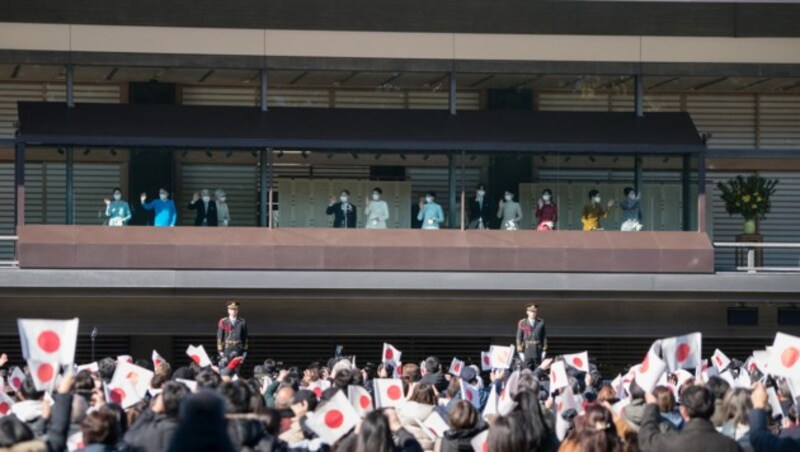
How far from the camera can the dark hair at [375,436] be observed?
33.6ft

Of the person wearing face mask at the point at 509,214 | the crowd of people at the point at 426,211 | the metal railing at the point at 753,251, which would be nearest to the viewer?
the crowd of people at the point at 426,211

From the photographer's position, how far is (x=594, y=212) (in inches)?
1371

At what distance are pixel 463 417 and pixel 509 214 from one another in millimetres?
23478

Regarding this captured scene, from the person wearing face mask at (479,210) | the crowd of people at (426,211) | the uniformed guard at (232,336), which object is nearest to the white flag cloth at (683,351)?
the uniformed guard at (232,336)

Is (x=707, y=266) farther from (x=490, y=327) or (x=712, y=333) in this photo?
(x=490, y=327)

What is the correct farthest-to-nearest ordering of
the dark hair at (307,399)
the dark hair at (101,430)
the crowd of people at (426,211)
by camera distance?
the crowd of people at (426,211)
the dark hair at (307,399)
the dark hair at (101,430)

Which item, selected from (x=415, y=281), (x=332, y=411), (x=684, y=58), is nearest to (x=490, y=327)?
(x=415, y=281)

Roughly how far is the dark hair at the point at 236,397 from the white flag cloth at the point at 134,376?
4.70 m

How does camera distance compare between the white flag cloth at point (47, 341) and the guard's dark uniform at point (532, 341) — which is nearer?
the white flag cloth at point (47, 341)

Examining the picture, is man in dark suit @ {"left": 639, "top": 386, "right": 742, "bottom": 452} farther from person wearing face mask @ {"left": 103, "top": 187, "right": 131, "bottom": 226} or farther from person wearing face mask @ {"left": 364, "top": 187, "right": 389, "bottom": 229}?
person wearing face mask @ {"left": 103, "top": 187, "right": 131, "bottom": 226}

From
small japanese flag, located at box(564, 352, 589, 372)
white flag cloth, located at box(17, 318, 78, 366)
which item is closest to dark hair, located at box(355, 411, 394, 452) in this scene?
white flag cloth, located at box(17, 318, 78, 366)

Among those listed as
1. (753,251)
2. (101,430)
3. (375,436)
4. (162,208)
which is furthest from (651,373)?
(753,251)

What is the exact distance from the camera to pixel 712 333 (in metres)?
35.8

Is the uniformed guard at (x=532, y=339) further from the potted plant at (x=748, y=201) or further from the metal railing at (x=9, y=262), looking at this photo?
the metal railing at (x=9, y=262)
